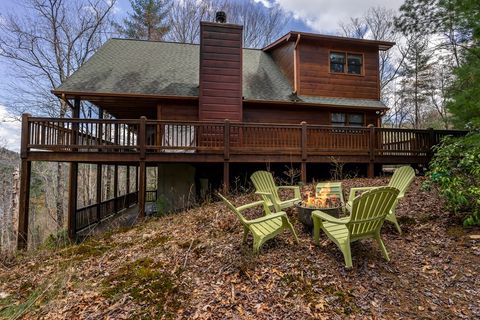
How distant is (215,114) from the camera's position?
31.0ft

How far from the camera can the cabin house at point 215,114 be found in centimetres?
756

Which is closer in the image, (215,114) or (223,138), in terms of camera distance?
(223,138)

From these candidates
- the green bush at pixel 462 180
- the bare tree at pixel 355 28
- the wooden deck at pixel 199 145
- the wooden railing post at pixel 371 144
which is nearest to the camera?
the green bush at pixel 462 180

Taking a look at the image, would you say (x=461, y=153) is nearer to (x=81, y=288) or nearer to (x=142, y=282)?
(x=142, y=282)

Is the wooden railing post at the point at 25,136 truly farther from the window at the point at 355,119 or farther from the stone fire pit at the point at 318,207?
the window at the point at 355,119

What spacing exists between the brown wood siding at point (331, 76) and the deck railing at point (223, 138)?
2.89 m

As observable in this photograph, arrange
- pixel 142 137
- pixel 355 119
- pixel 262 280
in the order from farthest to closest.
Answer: pixel 355 119 → pixel 142 137 → pixel 262 280

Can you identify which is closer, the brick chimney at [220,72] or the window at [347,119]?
the brick chimney at [220,72]

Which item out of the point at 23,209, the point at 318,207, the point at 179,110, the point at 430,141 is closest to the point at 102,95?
the point at 179,110

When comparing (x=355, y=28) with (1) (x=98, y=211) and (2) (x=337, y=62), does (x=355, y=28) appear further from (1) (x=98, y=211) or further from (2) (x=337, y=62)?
(1) (x=98, y=211)

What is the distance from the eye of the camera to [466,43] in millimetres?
7309

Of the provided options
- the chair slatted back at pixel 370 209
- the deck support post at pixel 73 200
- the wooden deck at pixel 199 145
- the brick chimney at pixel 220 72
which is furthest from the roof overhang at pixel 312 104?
the chair slatted back at pixel 370 209

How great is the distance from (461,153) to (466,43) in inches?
161

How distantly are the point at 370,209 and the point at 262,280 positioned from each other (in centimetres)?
155
